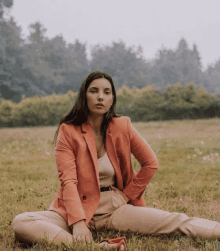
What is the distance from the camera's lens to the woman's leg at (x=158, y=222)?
257cm

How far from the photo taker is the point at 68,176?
2523 millimetres

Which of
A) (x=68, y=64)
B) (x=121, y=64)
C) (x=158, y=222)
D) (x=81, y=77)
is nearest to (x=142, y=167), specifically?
(x=158, y=222)

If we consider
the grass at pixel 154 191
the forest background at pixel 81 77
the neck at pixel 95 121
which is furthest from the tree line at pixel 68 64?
the neck at pixel 95 121

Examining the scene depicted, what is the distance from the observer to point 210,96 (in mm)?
19188

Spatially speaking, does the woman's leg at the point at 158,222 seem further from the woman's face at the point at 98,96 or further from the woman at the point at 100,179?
the woman's face at the point at 98,96

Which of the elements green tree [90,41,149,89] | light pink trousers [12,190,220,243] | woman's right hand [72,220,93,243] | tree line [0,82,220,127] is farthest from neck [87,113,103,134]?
green tree [90,41,149,89]

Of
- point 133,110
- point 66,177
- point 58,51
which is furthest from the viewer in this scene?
point 58,51

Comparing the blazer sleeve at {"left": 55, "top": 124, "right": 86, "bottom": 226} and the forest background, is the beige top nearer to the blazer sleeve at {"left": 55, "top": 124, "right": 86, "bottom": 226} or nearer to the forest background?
the blazer sleeve at {"left": 55, "top": 124, "right": 86, "bottom": 226}

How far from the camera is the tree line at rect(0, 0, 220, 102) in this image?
36.3m

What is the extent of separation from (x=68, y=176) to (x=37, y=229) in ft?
1.53

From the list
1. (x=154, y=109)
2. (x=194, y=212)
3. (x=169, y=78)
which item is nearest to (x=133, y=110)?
(x=154, y=109)

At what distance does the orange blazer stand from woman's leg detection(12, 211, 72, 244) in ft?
0.38

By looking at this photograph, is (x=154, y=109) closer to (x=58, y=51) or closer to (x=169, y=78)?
(x=58, y=51)

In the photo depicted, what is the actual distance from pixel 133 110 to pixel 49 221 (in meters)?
18.8
